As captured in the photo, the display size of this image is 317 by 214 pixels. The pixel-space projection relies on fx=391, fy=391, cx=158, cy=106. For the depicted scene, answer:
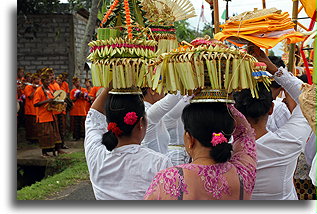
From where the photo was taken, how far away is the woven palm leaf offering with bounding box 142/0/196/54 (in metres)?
3.05

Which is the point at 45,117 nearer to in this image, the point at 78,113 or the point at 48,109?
the point at 48,109

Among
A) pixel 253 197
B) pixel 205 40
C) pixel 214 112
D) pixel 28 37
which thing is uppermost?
pixel 28 37

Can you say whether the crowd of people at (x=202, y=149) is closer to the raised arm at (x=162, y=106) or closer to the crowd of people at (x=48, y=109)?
the raised arm at (x=162, y=106)

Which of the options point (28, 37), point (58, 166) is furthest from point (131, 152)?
point (28, 37)

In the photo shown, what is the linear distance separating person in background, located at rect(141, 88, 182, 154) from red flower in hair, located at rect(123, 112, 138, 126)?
0.35 metres

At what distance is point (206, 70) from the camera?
5.81 feet

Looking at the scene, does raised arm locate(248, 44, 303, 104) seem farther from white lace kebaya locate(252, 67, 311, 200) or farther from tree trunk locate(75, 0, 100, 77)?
tree trunk locate(75, 0, 100, 77)

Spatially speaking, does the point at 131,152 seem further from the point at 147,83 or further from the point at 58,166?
the point at 58,166

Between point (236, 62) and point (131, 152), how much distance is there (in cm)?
80

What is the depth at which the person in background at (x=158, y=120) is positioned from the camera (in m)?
2.55

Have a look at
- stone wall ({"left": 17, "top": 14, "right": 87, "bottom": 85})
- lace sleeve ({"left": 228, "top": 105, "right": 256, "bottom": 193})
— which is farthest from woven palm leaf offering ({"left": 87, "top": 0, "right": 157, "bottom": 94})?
stone wall ({"left": 17, "top": 14, "right": 87, "bottom": 85})

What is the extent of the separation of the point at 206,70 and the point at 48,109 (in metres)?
6.93

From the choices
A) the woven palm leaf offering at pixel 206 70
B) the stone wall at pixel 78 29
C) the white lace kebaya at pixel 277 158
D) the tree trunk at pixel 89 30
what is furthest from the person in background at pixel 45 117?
the woven palm leaf offering at pixel 206 70

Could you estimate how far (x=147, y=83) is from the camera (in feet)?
7.15
